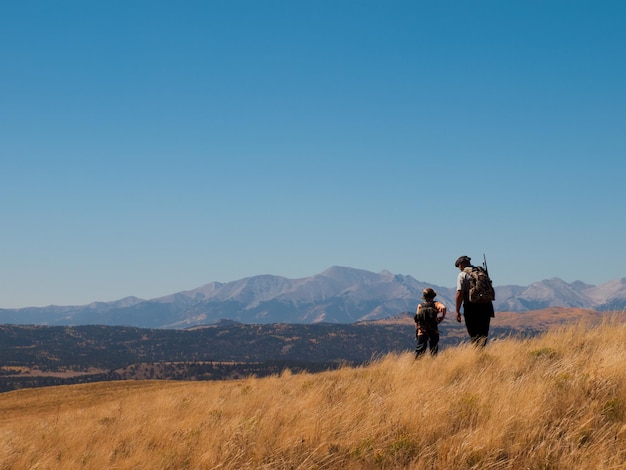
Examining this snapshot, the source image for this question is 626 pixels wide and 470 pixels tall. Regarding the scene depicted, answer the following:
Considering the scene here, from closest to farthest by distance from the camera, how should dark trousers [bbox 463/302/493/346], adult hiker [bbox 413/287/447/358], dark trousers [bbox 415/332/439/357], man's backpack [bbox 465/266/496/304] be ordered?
man's backpack [bbox 465/266/496/304] → dark trousers [bbox 463/302/493/346] → adult hiker [bbox 413/287/447/358] → dark trousers [bbox 415/332/439/357]

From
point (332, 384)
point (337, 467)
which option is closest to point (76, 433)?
point (332, 384)

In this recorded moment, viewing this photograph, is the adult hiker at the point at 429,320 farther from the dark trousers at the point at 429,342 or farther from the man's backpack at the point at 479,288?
the man's backpack at the point at 479,288

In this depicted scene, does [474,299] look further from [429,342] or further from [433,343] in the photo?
[429,342]

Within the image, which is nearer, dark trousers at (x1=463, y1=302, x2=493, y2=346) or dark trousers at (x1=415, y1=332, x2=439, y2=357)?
dark trousers at (x1=463, y1=302, x2=493, y2=346)

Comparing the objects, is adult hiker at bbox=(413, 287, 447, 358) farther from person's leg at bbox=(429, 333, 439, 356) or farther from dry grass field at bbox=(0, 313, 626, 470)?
dry grass field at bbox=(0, 313, 626, 470)

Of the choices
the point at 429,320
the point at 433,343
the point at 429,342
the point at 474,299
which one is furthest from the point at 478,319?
the point at 429,342

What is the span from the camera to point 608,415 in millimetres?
6887

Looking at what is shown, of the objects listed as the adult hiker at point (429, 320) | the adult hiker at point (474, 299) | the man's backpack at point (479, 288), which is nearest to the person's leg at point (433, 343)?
the adult hiker at point (429, 320)

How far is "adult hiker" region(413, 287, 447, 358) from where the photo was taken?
13211 mm

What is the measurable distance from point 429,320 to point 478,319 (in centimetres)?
117

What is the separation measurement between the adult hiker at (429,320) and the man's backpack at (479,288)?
96cm

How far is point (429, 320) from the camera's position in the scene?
1323 cm

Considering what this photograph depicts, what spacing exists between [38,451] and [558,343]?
1091 centimetres

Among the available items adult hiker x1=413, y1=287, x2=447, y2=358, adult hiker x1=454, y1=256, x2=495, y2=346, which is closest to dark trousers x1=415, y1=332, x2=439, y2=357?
adult hiker x1=413, y1=287, x2=447, y2=358
